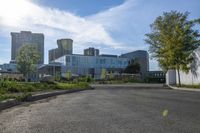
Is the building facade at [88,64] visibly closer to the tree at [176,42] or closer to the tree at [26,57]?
the tree at [26,57]

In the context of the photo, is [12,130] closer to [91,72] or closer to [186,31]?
[186,31]

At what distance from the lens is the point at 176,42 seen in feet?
166

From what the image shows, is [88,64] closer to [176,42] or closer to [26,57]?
[26,57]

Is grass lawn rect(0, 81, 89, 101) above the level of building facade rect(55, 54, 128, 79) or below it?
below

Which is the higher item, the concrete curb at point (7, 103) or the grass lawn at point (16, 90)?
the grass lawn at point (16, 90)

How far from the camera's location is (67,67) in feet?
531

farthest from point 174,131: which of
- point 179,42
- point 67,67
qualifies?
point 67,67

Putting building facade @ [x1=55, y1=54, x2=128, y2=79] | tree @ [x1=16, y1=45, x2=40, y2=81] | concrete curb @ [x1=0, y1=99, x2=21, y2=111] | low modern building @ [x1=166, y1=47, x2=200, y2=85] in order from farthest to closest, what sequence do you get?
building facade @ [x1=55, y1=54, x2=128, y2=79] < tree @ [x1=16, y1=45, x2=40, y2=81] < low modern building @ [x1=166, y1=47, x2=200, y2=85] < concrete curb @ [x1=0, y1=99, x2=21, y2=111]

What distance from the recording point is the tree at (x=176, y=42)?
50688 mm

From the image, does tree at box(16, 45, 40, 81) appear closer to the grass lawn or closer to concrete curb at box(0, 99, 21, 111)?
the grass lawn

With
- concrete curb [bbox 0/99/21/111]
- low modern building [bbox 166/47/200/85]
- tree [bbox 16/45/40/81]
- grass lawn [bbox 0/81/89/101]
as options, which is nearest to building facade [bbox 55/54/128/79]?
tree [bbox 16/45/40/81]

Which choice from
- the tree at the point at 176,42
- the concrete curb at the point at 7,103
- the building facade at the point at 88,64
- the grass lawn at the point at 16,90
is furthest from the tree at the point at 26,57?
the building facade at the point at 88,64

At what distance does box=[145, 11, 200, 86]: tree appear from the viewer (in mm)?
50688

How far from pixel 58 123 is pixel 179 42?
143 feet
